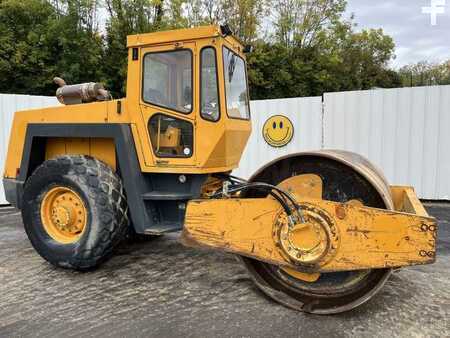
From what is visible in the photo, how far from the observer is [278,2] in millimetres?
21547

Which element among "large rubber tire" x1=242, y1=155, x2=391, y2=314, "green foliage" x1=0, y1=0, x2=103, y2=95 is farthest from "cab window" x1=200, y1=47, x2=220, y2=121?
"green foliage" x1=0, y1=0, x2=103, y2=95

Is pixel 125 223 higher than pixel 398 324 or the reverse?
higher

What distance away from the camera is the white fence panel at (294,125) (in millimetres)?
7871

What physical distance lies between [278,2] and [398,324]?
70.9 ft

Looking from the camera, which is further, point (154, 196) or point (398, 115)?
point (398, 115)

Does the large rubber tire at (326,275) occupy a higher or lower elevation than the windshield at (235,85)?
lower

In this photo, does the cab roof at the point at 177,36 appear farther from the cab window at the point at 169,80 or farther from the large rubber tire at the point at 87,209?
the large rubber tire at the point at 87,209

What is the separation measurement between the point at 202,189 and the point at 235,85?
1090 mm

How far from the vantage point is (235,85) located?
152 inches

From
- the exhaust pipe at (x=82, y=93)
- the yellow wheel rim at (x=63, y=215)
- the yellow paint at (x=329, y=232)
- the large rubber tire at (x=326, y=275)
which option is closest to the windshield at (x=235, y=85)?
the large rubber tire at (x=326, y=275)

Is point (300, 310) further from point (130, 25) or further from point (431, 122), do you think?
point (130, 25)

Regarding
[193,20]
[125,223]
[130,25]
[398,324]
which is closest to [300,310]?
[398,324]

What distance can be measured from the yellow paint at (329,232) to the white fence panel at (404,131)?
4.81m

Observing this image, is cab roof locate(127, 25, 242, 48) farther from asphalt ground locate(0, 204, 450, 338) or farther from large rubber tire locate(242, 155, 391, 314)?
asphalt ground locate(0, 204, 450, 338)
